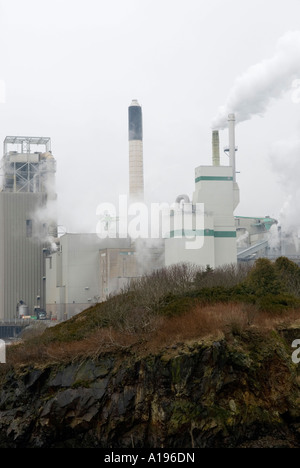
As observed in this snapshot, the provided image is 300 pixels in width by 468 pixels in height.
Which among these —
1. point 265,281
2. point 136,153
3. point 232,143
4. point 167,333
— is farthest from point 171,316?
point 136,153

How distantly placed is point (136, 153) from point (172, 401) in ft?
237

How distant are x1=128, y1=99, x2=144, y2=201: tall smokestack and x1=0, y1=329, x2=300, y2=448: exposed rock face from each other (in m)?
64.7

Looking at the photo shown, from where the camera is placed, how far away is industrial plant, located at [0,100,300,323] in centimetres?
9150

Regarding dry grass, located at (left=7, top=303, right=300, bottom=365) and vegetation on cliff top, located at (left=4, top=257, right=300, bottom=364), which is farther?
vegetation on cliff top, located at (left=4, top=257, right=300, bottom=364)

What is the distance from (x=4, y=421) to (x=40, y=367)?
3049mm

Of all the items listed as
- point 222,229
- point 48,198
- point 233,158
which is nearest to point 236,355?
point 222,229

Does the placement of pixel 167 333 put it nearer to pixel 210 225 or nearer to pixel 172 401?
pixel 172 401

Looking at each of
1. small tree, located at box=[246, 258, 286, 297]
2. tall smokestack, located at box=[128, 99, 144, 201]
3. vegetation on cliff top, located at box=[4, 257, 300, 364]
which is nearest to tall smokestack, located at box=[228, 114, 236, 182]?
tall smokestack, located at box=[128, 99, 144, 201]

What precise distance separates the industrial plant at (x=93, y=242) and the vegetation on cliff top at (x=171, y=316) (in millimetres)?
35368

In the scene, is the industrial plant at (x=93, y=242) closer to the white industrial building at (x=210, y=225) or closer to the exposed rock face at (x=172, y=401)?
the white industrial building at (x=210, y=225)

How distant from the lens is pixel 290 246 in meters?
102

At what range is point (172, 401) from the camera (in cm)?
3400

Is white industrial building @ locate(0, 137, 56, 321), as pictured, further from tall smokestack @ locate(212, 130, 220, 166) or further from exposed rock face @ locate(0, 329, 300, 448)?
exposed rock face @ locate(0, 329, 300, 448)

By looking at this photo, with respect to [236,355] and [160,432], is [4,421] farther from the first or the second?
[236,355]
